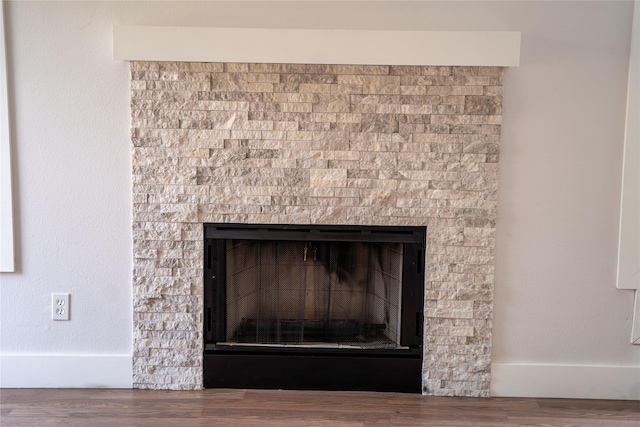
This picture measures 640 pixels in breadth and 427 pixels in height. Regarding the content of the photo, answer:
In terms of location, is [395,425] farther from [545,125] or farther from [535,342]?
[545,125]

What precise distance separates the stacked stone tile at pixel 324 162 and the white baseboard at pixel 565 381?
11cm

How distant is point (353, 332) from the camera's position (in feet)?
7.37

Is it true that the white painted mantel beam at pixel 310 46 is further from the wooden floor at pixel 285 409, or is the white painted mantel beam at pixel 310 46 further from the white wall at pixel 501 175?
the wooden floor at pixel 285 409

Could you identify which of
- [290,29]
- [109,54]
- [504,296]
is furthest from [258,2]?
[504,296]

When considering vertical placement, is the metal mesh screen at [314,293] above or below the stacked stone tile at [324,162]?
below

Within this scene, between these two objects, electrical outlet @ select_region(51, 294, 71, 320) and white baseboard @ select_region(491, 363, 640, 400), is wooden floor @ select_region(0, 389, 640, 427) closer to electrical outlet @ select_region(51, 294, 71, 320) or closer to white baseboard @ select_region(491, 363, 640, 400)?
white baseboard @ select_region(491, 363, 640, 400)

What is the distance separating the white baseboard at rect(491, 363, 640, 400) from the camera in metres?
2.16

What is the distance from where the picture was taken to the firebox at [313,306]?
7.03 ft

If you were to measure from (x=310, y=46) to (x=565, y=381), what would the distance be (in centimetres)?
168

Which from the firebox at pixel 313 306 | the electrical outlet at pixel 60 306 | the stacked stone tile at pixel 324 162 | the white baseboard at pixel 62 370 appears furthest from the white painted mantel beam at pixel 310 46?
the white baseboard at pixel 62 370

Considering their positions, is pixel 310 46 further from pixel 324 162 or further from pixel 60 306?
pixel 60 306

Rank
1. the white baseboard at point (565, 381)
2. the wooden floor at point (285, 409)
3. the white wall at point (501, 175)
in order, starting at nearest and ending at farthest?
the wooden floor at point (285, 409) → the white wall at point (501, 175) → the white baseboard at point (565, 381)

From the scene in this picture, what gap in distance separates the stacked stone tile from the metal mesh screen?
15cm

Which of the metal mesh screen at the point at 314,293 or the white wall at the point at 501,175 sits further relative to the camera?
the metal mesh screen at the point at 314,293
